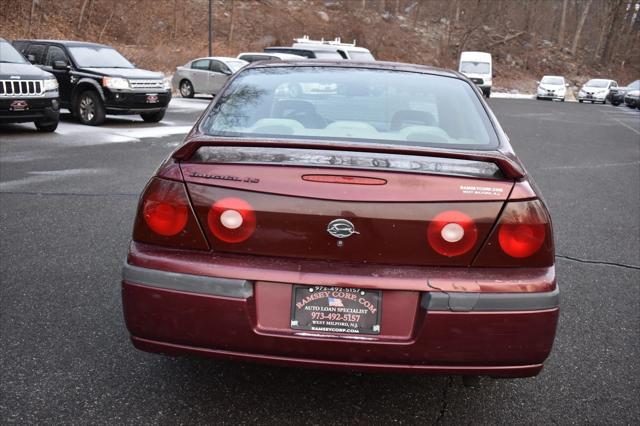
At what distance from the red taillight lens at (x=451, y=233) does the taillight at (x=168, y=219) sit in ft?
2.88

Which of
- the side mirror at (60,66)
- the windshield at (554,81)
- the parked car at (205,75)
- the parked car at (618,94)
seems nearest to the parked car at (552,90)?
the windshield at (554,81)

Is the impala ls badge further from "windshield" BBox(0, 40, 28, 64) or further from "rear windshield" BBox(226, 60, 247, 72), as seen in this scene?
"rear windshield" BBox(226, 60, 247, 72)

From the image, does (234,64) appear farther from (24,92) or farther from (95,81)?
(24,92)

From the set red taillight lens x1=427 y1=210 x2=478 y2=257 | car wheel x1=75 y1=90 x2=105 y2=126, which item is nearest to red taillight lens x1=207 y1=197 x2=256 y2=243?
red taillight lens x1=427 y1=210 x2=478 y2=257

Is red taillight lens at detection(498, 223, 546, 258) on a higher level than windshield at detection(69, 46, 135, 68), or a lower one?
higher

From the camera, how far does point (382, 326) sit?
2.37 metres

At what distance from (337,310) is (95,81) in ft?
38.8

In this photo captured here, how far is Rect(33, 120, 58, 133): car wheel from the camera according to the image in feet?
38.1

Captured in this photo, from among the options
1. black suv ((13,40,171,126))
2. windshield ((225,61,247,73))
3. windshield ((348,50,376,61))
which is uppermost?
black suv ((13,40,171,126))

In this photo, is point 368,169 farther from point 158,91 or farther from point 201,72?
point 201,72

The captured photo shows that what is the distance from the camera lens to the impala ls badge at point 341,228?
93.8 inches

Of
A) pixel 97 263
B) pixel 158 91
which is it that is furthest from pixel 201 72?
pixel 97 263

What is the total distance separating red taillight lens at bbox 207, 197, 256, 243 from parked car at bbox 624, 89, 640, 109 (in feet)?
117

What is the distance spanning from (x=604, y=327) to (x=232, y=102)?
257 cm
